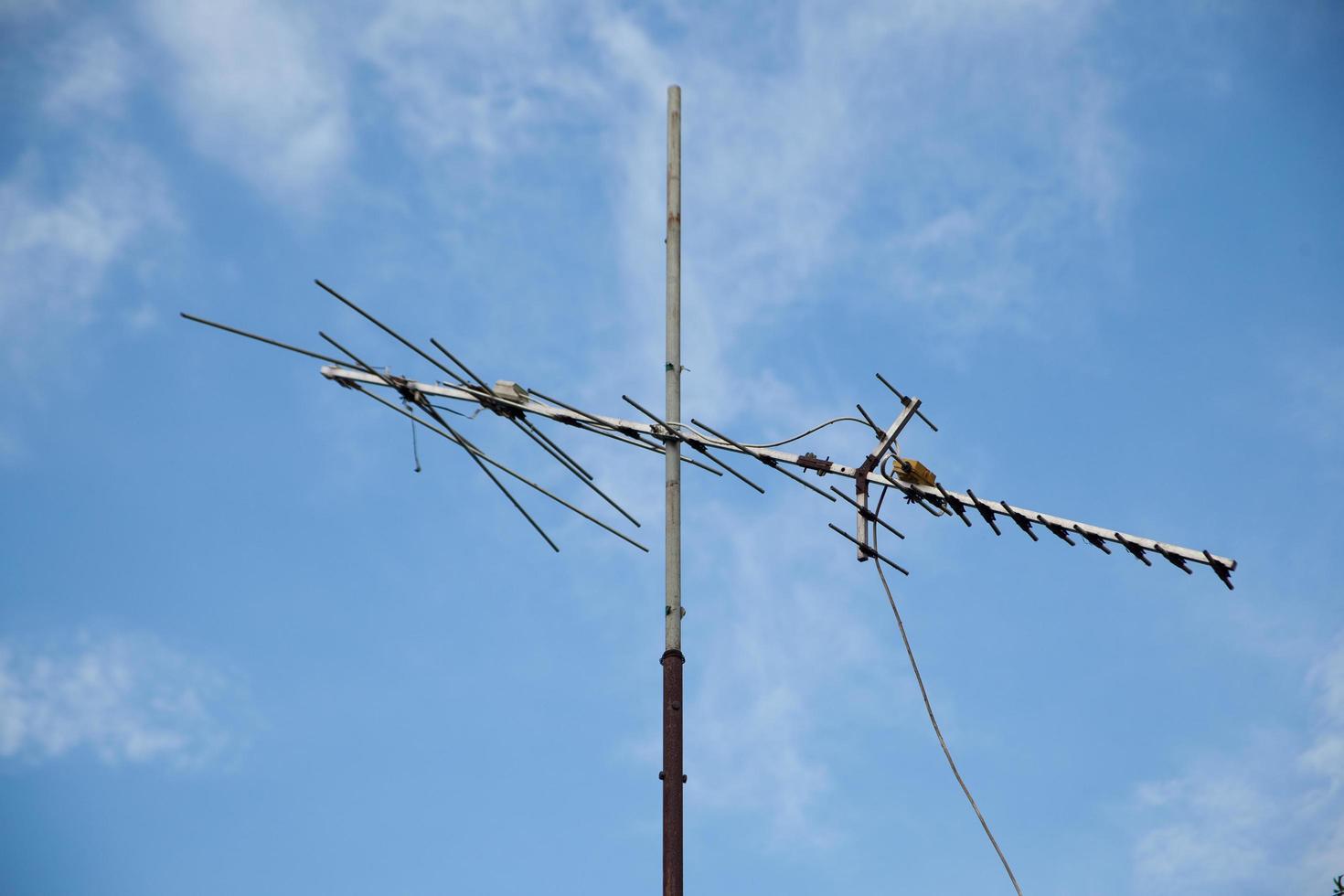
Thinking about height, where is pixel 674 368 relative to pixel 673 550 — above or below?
above

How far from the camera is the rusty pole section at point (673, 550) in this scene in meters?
9.18

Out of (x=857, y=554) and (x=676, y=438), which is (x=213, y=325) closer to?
(x=676, y=438)

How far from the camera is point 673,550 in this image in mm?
10320

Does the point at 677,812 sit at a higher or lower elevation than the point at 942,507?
lower

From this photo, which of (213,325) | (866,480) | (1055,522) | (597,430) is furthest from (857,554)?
(213,325)

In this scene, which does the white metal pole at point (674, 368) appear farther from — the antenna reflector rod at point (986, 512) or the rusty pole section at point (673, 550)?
the antenna reflector rod at point (986, 512)

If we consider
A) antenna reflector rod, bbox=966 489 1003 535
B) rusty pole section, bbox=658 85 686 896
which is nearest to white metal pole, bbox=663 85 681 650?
rusty pole section, bbox=658 85 686 896

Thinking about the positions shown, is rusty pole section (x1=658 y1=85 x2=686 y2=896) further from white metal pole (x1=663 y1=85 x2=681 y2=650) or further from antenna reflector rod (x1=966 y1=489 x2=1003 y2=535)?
antenna reflector rod (x1=966 y1=489 x2=1003 y2=535)

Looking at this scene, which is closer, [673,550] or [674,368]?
[673,550]

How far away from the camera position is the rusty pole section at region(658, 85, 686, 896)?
918cm

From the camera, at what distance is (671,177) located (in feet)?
39.2

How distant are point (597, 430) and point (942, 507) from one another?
327cm

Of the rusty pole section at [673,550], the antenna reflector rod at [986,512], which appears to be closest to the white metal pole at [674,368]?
the rusty pole section at [673,550]

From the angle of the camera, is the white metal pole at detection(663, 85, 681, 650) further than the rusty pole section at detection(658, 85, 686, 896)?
Yes
